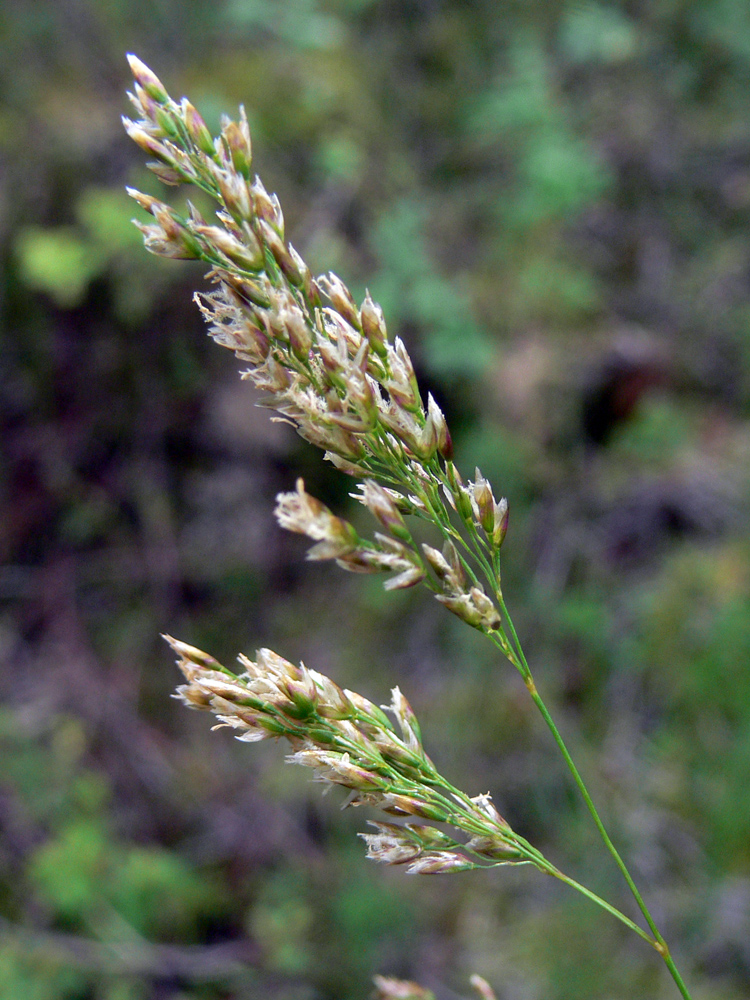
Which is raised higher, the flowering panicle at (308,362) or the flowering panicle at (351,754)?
the flowering panicle at (308,362)

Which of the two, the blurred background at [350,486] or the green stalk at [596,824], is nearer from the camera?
the green stalk at [596,824]

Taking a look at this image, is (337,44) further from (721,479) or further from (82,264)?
(721,479)

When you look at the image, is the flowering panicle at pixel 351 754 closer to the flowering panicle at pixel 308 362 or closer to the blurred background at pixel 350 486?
the flowering panicle at pixel 308 362

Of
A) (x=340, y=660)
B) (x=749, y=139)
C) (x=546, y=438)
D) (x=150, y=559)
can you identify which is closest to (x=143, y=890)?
(x=340, y=660)

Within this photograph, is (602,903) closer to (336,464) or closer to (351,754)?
(351,754)

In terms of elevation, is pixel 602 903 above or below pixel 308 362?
below

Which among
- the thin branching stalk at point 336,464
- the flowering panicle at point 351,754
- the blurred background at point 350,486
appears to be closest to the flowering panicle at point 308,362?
the thin branching stalk at point 336,464

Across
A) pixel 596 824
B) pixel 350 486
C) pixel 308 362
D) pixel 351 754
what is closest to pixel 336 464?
pixel 308 362
